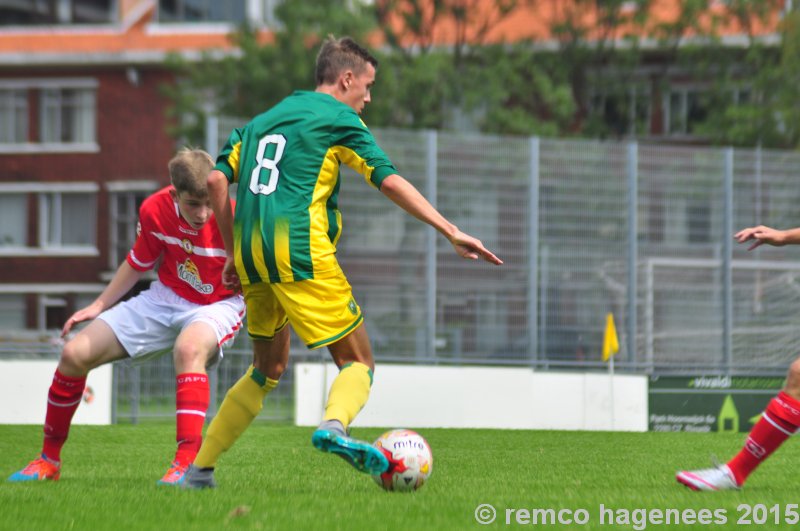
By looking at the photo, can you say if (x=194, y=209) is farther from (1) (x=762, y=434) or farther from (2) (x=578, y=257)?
(2) (x=578, y=257)

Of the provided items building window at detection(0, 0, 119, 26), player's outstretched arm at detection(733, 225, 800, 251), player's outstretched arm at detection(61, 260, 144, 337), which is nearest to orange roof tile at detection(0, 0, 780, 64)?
building window at detection(0, 0, 119, 26)

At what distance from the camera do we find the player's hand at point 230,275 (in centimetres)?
590

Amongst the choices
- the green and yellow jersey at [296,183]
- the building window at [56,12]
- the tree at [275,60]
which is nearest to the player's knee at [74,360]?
the green and yellow jersey at [296,183]

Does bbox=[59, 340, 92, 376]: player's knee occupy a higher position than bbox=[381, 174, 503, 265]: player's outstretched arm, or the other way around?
bbox=[381, 174, 503, 265]: player's outstretched arm

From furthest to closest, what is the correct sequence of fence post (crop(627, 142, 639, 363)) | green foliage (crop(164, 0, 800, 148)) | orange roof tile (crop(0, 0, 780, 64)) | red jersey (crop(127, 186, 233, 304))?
orange roof tile (crop(0, 0, 780, 64))
green foliage (crop(164, 0, 800, 148))
fence post (crop(627, 142, 639, 363))
red jersey (crop(127, 186, 233, 304))

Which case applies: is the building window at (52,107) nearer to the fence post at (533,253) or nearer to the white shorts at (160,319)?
the fence post at (533,253)

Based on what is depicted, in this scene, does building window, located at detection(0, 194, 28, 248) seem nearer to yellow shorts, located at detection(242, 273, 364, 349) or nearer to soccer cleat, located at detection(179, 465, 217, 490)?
soccer cleat, located at detection(179, 465, 217, 490)

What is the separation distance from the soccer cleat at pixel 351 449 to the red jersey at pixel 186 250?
72.0 inches

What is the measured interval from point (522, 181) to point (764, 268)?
11.7ft

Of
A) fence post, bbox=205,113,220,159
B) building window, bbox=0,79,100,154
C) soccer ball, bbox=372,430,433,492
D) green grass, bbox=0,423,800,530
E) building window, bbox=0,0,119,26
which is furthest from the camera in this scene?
building window, bbox=0,0,119,26

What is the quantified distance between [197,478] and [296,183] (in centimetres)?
144

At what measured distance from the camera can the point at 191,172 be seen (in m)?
6.49

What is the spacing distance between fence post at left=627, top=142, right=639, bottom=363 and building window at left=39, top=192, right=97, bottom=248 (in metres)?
18.4

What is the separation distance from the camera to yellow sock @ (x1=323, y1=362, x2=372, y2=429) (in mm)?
5391
